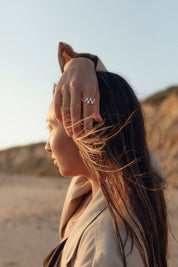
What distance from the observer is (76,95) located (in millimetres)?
1112

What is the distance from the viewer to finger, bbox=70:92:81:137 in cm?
111

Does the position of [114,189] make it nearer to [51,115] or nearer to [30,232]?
[51,115]

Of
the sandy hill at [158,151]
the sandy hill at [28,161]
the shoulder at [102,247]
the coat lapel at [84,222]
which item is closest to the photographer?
the shoulder at [102,247]

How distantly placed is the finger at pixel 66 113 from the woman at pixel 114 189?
0.05 m

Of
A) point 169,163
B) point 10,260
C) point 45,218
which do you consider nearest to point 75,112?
point 10,260

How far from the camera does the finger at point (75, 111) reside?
3.65 ft

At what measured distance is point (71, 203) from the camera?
163cm

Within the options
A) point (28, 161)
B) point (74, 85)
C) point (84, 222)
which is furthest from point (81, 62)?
point (28, 161)

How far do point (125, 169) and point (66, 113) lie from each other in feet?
1.10

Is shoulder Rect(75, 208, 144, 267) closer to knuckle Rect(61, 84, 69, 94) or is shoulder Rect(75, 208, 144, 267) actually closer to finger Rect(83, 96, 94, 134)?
finger Rect(83, 96, 94, 134)

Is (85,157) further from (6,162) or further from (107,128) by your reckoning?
(6,162)

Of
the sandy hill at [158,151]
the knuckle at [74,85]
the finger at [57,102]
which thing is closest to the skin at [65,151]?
the finger at [57,102]

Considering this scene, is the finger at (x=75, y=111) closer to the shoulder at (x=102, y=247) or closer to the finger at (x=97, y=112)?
the finger at (x=97, y=112)

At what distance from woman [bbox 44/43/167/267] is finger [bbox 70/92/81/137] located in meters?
0.03
